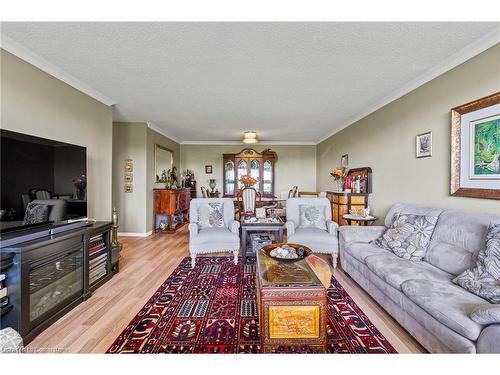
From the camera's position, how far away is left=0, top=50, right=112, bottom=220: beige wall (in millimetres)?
2148

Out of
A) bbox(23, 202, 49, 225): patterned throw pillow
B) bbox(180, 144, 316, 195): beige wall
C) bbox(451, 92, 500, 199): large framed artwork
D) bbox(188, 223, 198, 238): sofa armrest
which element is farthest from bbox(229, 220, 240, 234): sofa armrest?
bbox(180, 144, 316, 195): beige wall

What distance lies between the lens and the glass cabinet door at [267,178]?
7.28 metres

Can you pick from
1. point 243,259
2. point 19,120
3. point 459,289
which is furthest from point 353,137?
point 19,120

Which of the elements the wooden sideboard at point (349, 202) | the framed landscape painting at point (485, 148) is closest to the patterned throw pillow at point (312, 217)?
the wooden sideboard at point (349, 202)

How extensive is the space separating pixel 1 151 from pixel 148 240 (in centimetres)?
310

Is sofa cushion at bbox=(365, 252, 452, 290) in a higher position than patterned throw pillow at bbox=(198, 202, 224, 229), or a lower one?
lower

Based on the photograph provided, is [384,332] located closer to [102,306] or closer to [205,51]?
[102,306]

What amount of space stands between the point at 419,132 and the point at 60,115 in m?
4.22

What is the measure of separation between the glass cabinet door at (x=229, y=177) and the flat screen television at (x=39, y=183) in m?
4.82

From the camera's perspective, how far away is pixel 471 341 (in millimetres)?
1237

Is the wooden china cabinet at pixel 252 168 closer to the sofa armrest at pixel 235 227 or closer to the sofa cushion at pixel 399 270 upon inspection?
the sofa armrest at pixel 235 227

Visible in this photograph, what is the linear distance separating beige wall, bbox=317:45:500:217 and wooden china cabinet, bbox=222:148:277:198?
3.22 meters

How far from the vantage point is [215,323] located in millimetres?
1964

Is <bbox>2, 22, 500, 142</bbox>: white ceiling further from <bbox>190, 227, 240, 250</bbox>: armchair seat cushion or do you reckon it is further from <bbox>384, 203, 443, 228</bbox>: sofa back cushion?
<bbox>190, 227, 240, 250</bbox>: armchair seat cushion
